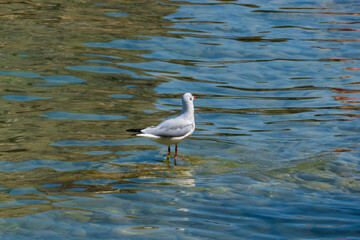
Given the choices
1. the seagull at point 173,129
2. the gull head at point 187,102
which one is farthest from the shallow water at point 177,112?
the gull head at point 187,102

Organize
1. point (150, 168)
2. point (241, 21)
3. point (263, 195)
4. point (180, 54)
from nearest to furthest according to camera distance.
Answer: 1. point (263, 195)
2. point (150, 168)
3. point (180, 54)
4. point (241, 21)

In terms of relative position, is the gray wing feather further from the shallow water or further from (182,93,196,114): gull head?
the shallow water

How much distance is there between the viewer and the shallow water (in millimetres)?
7488

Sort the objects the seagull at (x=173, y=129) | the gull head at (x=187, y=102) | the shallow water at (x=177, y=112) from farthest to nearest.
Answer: the gull head at (x=187, y=102) < the seagull at (x=173, y=129) < the shallow water at (x=177, y=112)

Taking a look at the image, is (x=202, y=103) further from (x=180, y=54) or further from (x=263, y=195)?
(x=263, y=195)

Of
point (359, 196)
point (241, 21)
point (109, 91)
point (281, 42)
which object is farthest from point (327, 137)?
point (241, 21)

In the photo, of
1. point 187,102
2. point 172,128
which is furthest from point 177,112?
point 172,128

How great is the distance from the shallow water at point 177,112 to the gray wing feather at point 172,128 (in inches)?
21.5

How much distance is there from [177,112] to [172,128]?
299 cm

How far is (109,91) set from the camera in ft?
42.6

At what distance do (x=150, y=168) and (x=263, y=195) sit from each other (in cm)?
181

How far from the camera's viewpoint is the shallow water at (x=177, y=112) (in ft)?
24.6

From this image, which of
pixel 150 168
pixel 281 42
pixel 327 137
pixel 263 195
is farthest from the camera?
pixel 281 42

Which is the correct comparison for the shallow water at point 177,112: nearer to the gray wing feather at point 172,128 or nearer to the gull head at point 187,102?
the gray wing feather at point 172,128
